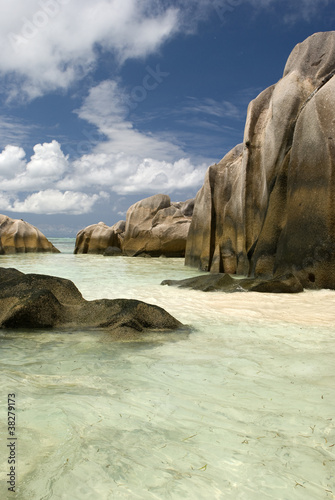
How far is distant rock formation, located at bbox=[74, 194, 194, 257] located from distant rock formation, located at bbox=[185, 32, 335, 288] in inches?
378

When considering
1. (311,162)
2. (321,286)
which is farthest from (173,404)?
(311,162)

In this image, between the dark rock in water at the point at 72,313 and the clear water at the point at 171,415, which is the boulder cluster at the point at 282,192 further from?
the clear water at the point at 171,415

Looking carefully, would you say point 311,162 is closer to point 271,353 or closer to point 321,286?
point 321,286

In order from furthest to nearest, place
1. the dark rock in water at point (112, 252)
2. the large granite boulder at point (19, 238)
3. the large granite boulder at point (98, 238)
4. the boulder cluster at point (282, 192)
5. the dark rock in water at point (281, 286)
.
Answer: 1. the large granite boulder at point (98, 238)
2. the large granite boulder at point (19, 238)
3. the dark rock in water at point (112, 252)
4. the boulder cluster at point (282, 192)
5. the dark rock in water at point (281, 286)

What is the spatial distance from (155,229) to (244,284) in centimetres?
1616

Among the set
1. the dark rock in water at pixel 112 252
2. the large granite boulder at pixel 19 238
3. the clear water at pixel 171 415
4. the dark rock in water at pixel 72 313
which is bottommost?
the clear water at pixel 171 415

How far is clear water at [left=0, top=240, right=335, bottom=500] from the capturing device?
1.31 m

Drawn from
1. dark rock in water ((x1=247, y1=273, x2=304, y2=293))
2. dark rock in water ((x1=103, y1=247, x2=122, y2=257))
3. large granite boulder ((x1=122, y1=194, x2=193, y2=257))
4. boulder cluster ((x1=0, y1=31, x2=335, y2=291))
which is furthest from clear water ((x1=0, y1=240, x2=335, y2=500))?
dark rock in water ((x1=103, y1=247, x2=122, y2=257))

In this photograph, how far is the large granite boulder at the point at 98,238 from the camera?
1040 inches

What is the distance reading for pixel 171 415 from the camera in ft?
5.94

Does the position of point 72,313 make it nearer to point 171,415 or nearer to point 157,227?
point 171,415

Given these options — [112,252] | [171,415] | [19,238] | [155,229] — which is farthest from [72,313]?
[19,238]

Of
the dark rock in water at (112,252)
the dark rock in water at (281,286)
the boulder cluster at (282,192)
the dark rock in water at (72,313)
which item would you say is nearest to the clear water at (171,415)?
the dark rock in water at (72,313)

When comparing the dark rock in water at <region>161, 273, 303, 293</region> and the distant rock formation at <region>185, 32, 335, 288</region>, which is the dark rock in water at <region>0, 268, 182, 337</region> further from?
the distant rock formation at <region>185, 32, 335, 288</region>
